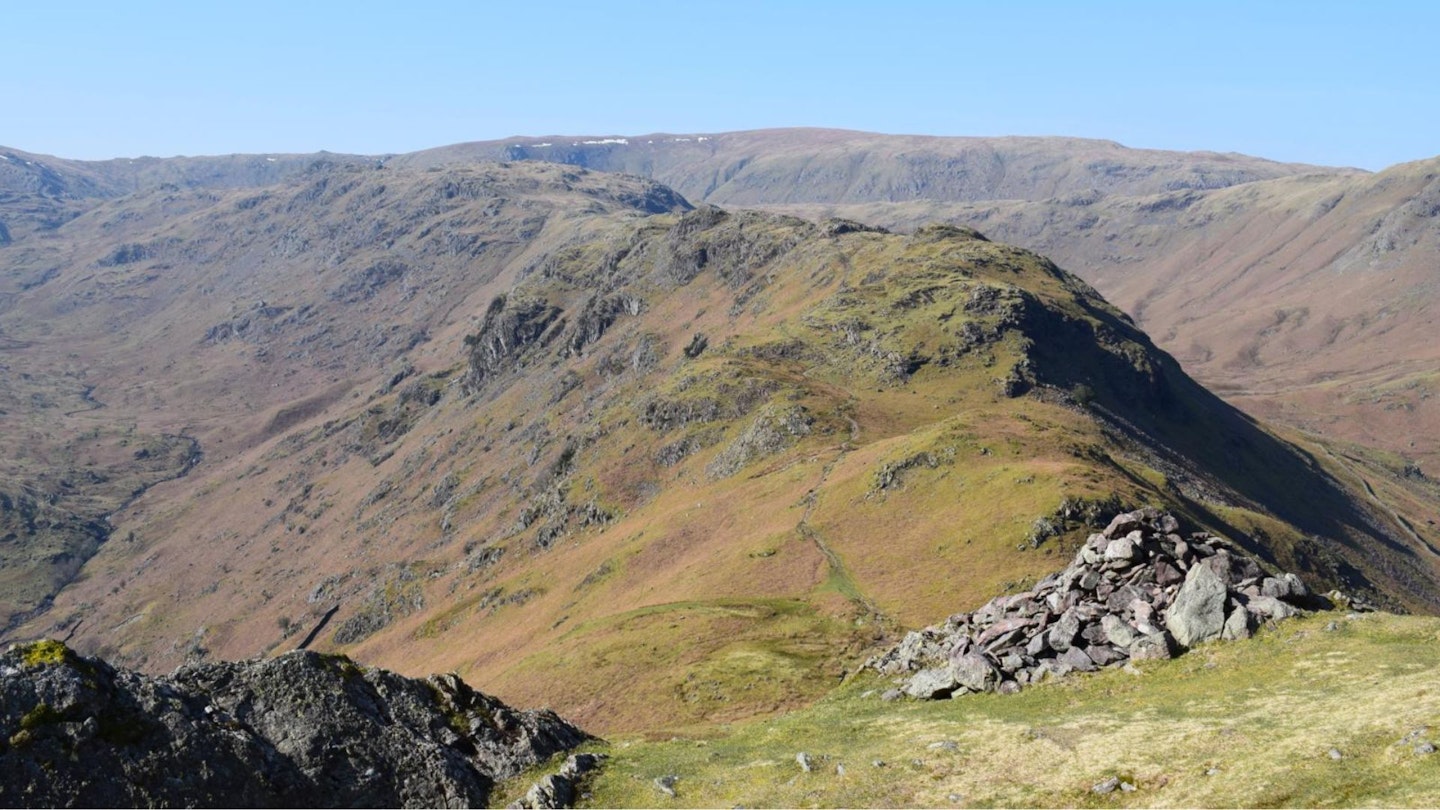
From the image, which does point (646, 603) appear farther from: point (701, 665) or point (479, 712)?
point (479, 712)

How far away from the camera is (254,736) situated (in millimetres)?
34719

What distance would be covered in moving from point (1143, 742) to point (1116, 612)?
1342 cm

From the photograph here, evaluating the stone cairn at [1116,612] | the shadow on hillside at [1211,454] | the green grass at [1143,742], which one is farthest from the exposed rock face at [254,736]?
the shadow on hillside at [1211,454]

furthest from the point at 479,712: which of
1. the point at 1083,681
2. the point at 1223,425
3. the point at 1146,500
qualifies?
the point at 1223,425

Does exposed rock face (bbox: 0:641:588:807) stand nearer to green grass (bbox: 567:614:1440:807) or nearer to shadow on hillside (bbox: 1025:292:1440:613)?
green grass (bbox: 567:614:1440:807)

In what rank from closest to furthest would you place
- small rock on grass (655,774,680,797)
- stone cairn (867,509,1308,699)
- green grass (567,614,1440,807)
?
1. green grass (567,614,1440,807)
2. small rock on grass (655,774,680,797)
3. stone cairn (867,509,1308,699)

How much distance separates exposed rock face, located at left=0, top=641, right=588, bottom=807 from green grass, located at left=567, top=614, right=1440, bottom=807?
20.7 feet

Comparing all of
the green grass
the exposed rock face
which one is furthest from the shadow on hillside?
the exposed rock face

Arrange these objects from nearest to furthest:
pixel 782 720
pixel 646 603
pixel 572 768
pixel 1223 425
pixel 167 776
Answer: pixel 167 776, pixel 572 768, pixel 782 720, pixel 646 603, pixel 1223 425

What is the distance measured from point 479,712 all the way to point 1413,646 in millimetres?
39476

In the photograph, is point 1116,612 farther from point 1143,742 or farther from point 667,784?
point 667,784

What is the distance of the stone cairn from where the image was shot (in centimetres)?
4316

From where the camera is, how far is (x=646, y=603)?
100 metres

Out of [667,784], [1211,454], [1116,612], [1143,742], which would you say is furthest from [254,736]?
[1211,454]
